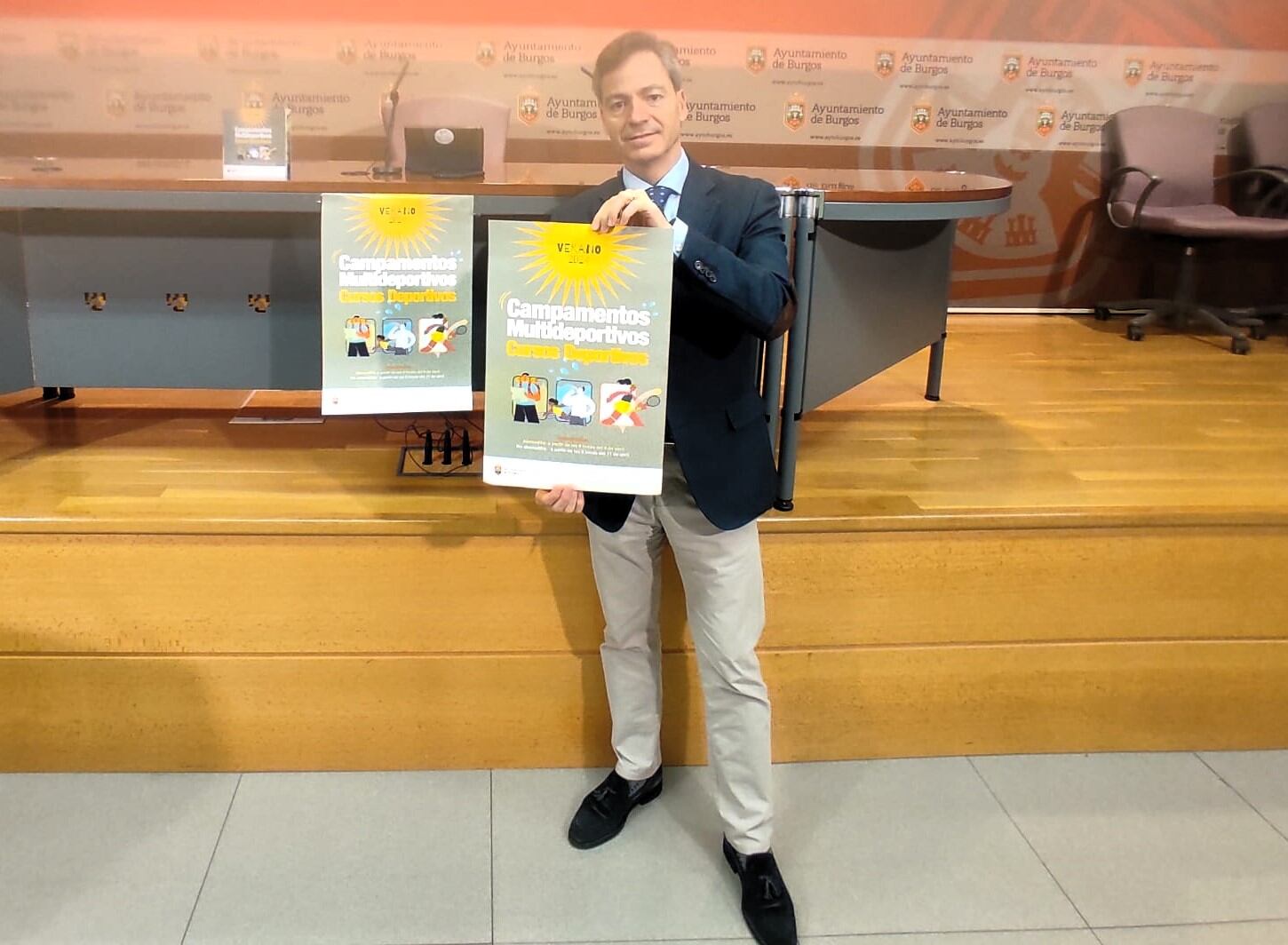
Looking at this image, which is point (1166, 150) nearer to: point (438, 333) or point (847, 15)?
point (847, 15)

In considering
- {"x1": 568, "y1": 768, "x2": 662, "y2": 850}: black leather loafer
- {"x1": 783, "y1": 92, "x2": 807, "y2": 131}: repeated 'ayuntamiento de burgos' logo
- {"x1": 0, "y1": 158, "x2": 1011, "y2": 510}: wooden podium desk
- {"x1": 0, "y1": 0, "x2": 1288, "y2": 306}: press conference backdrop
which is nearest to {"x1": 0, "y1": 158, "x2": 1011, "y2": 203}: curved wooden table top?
{"x1": 0, "y1": 158, "x2": 1011, "y2": 510}: wooden podium desk

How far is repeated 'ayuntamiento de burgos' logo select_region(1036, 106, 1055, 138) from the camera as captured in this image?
193 inches

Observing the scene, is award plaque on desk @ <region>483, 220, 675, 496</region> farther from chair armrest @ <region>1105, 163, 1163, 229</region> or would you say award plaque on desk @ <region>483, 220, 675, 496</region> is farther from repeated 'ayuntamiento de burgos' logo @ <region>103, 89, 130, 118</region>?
repeated 'ayuntamiento de burgos' logo @ <region>103, 89, 130, 118</region>

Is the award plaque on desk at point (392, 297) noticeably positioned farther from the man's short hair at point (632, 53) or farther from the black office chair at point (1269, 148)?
the black office chair at point (1269, 148)

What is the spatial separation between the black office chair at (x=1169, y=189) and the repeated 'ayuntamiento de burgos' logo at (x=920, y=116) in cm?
83

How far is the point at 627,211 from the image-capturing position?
1.49 m

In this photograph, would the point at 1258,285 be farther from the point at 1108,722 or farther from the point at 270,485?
the point at 270,485

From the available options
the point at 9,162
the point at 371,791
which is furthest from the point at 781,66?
the point at 371,791

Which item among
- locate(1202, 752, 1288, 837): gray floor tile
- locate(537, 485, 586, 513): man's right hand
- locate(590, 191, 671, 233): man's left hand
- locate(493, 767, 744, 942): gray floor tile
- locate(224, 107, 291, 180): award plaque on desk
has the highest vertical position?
locate(224, 107, 291, 180): award plaque on desk

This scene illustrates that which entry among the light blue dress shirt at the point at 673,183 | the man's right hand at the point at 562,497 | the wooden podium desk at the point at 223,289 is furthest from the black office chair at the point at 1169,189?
the man's right hand at the point at 562,497

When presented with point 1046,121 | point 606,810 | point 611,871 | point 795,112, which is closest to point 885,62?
point 795,112

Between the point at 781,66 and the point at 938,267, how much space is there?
2053 mm

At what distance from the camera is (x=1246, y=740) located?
2.39m

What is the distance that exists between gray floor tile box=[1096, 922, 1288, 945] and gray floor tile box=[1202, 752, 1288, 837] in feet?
1.10
